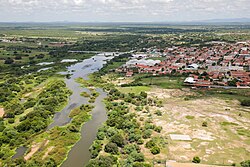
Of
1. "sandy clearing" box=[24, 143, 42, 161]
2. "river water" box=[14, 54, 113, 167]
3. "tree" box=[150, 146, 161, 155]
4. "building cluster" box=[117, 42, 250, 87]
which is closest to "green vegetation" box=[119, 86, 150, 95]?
"river water" box=[14, 54, 113, 167]

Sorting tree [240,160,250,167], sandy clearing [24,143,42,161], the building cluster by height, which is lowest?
sandy clearing [24,143,42,161]

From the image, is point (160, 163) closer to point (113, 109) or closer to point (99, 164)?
point (99, 164)

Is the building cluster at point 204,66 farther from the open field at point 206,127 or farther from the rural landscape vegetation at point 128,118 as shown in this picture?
the open field at point 206,127

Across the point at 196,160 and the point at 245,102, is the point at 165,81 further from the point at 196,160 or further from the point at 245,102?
the point at 196,160

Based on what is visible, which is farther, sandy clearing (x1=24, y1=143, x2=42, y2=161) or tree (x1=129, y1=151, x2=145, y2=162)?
sandy clearing (x1=24, y1=143, x2=42, y2=161)

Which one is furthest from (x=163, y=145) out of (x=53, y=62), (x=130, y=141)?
(x=53, y=62)

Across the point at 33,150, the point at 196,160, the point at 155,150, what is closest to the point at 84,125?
the point at 33,150

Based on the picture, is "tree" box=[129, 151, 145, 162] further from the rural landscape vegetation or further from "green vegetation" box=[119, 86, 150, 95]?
"green vegetation" box=[119, 86, 150, 95]

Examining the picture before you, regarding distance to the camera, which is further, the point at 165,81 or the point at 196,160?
the point at 165,81
